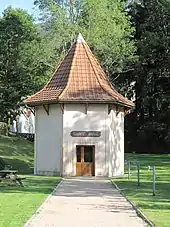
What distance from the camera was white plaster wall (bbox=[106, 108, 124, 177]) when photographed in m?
35.8

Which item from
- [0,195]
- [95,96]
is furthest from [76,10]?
[0,195]

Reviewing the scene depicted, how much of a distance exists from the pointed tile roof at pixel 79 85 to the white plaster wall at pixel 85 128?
2.56ft

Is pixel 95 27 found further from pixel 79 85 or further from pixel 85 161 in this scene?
pixel 85 161

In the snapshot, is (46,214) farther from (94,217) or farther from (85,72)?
(85,72)

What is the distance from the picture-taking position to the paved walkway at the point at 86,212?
43.8ft

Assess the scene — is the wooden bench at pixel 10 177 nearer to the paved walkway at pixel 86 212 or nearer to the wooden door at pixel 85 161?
the paved walkway at pixel 86 212

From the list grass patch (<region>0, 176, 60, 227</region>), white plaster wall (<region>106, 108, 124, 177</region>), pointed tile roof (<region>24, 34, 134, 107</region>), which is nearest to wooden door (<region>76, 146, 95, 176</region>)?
white plaster wall (<region>106, 108, 124, 177</region>)

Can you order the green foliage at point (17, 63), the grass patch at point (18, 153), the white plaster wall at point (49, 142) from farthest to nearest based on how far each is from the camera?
the green foliage at point (17, 63), the grass patch at point (18, 153), the white plaster wall at point (49, 142)

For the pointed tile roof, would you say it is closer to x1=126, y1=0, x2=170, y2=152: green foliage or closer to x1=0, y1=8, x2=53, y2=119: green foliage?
x1=0, y1=8, x2=53, y2=119: green foliage

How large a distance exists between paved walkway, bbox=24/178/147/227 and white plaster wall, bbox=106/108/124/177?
13.9 meters

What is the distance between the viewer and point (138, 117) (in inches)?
2704

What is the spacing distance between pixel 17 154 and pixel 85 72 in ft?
45.0

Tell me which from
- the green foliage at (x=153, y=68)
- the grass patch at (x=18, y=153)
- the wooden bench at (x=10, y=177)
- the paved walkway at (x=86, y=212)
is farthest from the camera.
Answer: the green foliage at (x=153, y=68)

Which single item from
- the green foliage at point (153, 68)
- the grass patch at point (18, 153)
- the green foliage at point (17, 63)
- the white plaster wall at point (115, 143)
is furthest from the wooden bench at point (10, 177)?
the green foliage at point (153, 68)
